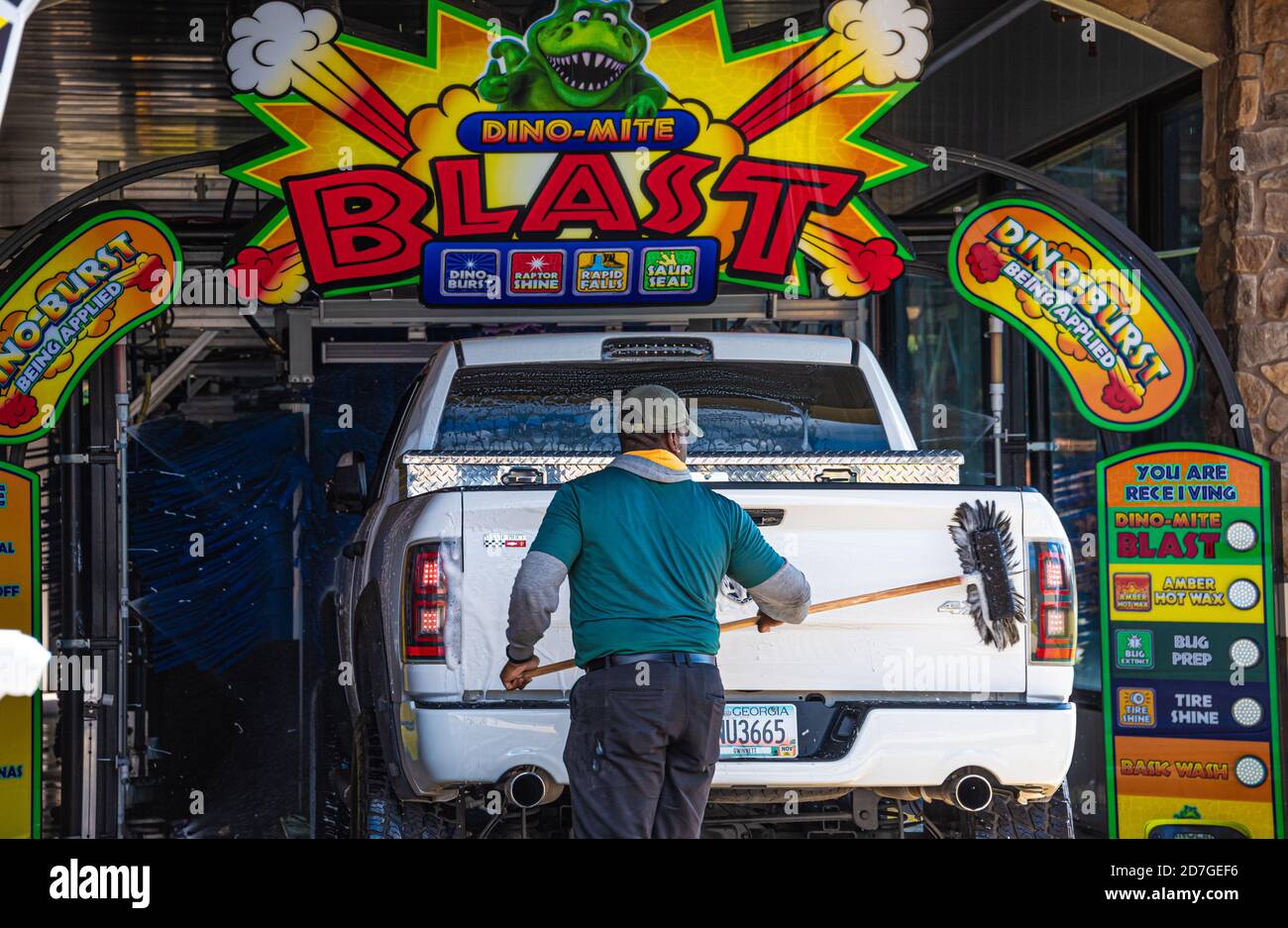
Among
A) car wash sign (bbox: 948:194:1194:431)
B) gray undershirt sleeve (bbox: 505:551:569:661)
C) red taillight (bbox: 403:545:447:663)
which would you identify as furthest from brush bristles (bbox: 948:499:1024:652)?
car wash sign (bbox: 948:194:1194:431)

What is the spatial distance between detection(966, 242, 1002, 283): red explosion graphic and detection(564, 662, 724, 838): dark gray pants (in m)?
3.11

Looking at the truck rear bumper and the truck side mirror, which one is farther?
the truck side mirror

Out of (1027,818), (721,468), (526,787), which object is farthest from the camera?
(721,468)

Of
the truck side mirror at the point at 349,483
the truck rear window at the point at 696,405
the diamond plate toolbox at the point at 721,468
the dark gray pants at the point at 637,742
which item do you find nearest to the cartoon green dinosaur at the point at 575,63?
the truck rear window at the point at 696,405

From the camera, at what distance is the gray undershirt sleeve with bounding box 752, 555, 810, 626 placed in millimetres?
5289

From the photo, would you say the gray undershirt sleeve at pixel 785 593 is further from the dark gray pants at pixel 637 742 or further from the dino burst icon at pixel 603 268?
the dino burst icon at pixel 603 268

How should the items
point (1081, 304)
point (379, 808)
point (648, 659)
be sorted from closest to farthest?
1. point (648, 659)
2. point (379, 808)
3. point (1081, 304)

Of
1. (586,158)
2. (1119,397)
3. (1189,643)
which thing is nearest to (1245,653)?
(1189,643)

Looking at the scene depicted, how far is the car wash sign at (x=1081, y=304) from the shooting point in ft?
24.2

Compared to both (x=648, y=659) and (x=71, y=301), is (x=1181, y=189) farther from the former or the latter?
(x=71, y=301)

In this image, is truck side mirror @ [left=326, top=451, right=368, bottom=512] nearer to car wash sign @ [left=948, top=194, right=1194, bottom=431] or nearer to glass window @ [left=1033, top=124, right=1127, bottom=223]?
car wash sign @ [left=948, top=194, right=1194, bottom=431]

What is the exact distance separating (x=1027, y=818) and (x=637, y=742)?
1785mm

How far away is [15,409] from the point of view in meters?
7.59
